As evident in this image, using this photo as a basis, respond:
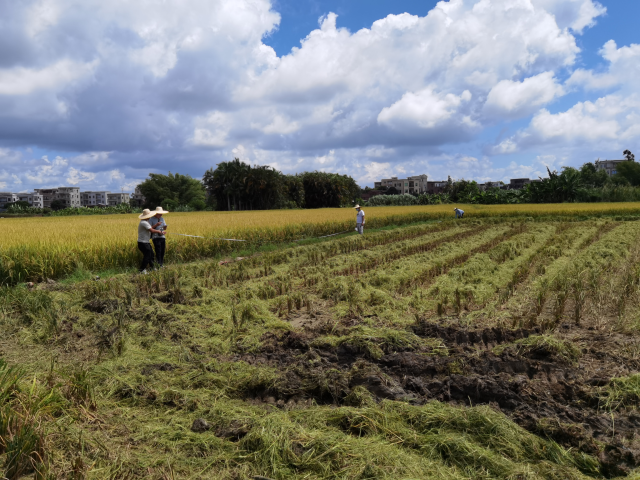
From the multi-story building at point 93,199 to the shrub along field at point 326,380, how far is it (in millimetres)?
164956

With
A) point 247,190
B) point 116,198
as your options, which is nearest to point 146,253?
point 247,190

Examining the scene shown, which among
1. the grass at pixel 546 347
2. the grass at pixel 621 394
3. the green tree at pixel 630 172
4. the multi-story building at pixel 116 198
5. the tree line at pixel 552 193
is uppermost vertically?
the multi-story building at pixel 116 198

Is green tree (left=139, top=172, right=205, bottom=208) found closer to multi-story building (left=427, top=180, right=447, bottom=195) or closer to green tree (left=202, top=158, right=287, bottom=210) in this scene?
green tree (left=202, top=158, right=287, bottom=210)

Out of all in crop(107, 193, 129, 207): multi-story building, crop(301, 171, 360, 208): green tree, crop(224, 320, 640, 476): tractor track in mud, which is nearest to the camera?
crop(224, 320, 640, 476): tractor track in mud

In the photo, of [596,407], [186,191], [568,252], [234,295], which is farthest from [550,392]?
[186,191]

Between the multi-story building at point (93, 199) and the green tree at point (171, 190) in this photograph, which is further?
the multi-story building at point (93, 199)

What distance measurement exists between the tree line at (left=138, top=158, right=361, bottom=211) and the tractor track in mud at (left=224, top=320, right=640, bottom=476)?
5035cm

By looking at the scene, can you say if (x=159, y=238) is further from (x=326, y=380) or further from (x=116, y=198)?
(x=116, y=198)

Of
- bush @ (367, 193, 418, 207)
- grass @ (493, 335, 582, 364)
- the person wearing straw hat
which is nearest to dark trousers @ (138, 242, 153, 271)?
the person wearing straw hat

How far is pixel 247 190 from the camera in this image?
176 ft

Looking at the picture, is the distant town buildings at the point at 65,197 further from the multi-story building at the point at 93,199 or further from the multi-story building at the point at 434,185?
the multi-story building at the point at 434,185

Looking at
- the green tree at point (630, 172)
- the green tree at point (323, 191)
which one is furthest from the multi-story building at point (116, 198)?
the green tree at point (630, 172)

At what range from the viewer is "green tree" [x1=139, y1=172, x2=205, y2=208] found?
209 feet

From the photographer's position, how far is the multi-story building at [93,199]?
14975 cm
